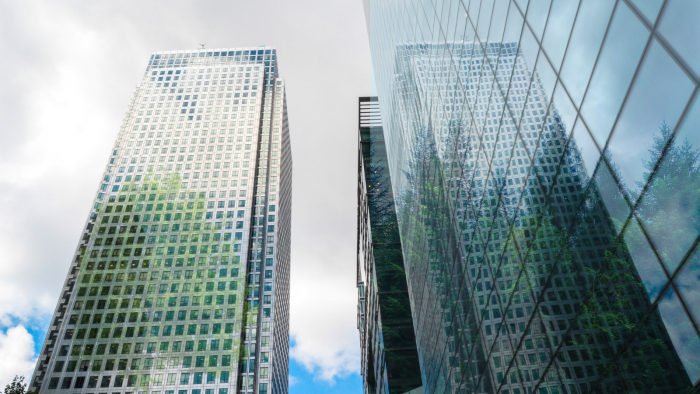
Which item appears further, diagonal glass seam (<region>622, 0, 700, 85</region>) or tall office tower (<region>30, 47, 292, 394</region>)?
tall office tower (<region>30, 47, 292, 394</region>)

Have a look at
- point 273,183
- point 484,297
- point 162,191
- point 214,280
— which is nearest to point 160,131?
point 162,191

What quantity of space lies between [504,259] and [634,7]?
368 inches

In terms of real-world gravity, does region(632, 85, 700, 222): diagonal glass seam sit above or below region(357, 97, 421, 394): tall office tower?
below

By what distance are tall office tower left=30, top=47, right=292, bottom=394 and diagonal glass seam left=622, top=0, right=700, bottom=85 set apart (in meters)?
86.8

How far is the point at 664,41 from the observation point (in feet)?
22.3

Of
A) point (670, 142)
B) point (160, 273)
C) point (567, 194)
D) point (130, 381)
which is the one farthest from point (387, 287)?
point (160, 273)

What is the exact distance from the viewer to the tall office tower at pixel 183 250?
8219 centimetres

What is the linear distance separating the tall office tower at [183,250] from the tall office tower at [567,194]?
245ft

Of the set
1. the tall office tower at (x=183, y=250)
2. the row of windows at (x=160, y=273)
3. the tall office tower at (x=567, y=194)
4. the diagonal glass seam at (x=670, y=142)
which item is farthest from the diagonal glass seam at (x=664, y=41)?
the row of windows at (x=160, y=273)

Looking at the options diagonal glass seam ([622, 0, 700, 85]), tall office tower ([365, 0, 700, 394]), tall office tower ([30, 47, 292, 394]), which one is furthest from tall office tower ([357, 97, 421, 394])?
diagonal glass seam ([622, 0, 700, 85])

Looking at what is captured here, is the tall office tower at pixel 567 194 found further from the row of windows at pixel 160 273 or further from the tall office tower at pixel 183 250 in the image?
the row of windows at pixel 160 273

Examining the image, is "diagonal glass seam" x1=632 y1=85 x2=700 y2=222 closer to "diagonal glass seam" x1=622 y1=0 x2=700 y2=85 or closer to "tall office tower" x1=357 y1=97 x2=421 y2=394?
"diagonal glass seam" x1=622 y1=0 x2=700 y2=85

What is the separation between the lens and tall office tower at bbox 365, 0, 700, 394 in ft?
22.7

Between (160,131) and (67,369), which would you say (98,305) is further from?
(160,131)
